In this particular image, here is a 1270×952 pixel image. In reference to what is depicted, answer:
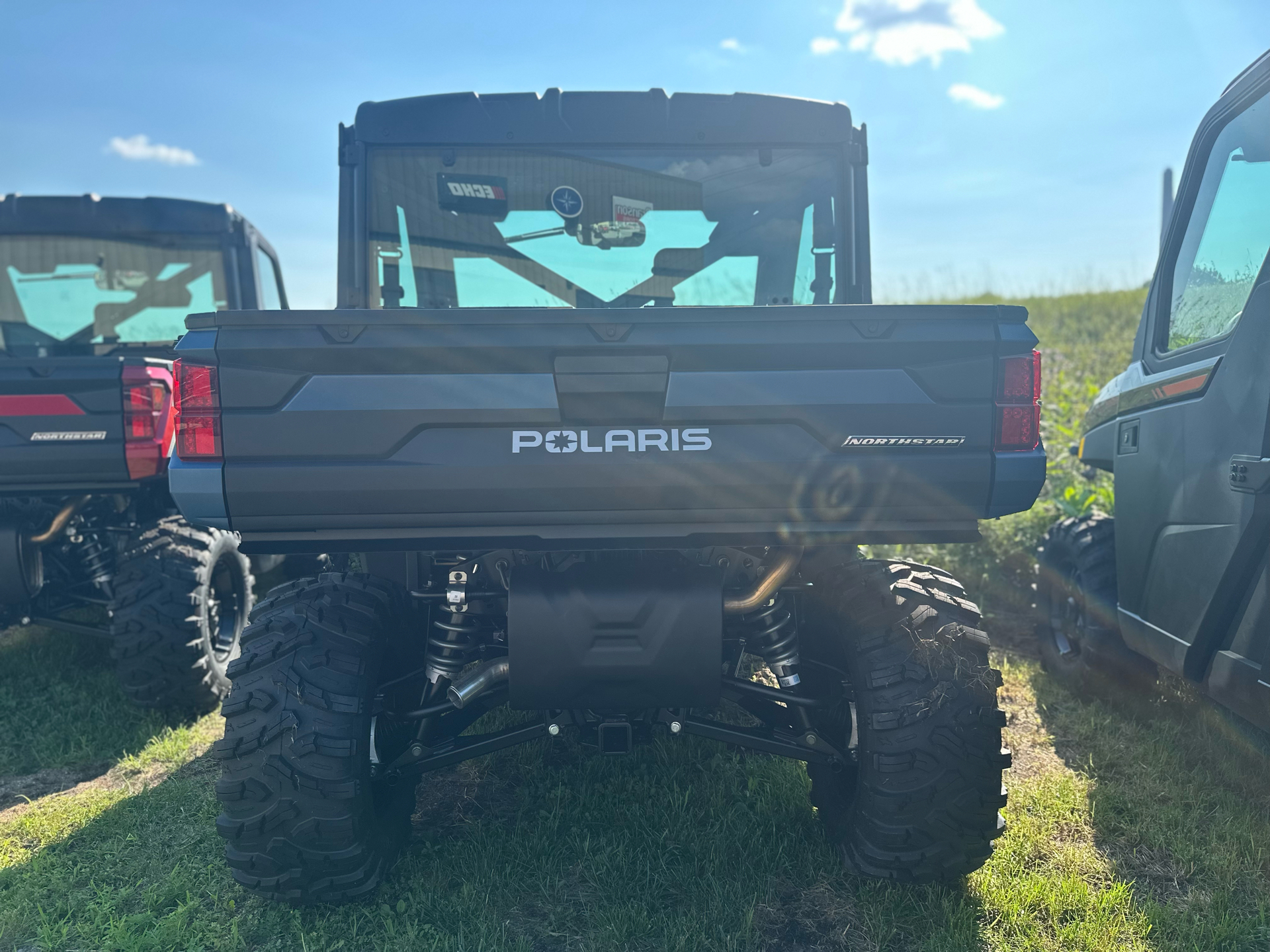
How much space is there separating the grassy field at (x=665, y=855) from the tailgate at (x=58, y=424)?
120 centimetres

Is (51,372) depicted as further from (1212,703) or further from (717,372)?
(1212,703)

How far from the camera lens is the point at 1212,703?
4.00 meters

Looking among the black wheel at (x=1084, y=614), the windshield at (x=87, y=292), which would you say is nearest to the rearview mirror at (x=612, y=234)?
the black wheel at (x=1084, y=614)

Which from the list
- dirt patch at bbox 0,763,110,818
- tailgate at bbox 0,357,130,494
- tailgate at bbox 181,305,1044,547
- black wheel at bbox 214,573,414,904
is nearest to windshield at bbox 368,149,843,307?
tailgate at bbox 181,305,1044,547

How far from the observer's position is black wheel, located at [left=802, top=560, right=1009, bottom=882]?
103 inches

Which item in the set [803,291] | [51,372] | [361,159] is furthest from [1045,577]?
[51,372]

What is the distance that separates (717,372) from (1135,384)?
2401 mm

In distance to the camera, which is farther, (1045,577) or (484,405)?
(1045,577)

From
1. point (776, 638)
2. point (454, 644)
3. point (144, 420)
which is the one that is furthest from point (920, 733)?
point (144, 420)

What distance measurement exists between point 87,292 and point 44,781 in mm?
3098

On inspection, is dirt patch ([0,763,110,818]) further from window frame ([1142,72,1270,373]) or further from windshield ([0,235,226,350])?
window frame ([1142,72,1270,373])

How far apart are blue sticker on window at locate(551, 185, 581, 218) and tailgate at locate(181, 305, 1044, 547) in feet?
4.47

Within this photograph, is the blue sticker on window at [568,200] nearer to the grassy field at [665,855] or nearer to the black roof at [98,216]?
the grassy field at [665,855]

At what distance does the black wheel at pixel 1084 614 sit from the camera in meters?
4.21
